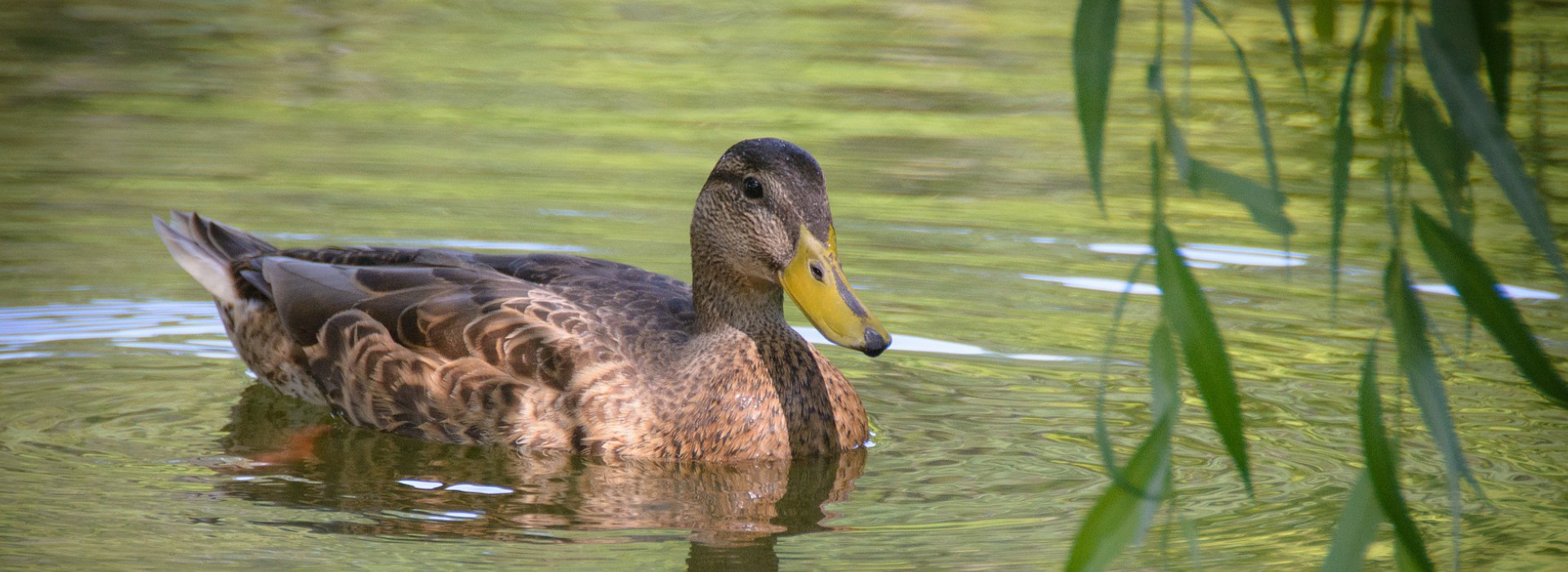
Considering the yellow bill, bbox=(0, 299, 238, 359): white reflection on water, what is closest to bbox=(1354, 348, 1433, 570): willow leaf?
the yellow bill

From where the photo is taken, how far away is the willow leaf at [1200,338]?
2545 millimetres

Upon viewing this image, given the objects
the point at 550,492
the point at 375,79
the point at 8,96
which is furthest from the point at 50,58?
the point at 550,492

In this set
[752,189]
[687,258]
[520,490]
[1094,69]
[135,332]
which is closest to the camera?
[1094,69]

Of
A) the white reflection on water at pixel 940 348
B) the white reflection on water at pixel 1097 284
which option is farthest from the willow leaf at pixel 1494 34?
the white reflection on water at pixel 1097 284

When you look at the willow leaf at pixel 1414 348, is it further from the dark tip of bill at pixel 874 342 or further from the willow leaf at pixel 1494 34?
the dark tip of bill at pixel 874 342

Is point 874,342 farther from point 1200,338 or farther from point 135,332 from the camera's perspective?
point 135,332

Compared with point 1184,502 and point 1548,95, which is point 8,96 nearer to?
point 1184,502

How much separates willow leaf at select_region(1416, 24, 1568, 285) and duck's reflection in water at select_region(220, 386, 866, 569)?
9.21 feet

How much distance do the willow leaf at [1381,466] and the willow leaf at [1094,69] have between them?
49 centimetres

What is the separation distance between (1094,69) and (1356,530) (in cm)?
85

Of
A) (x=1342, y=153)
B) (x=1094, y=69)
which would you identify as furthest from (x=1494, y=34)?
(x=1094, y=69)

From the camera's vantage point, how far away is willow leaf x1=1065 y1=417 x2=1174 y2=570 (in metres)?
2.63

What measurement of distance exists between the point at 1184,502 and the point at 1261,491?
1.00 ft

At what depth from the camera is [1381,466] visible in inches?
101
